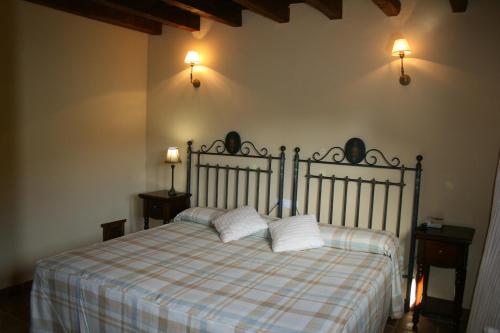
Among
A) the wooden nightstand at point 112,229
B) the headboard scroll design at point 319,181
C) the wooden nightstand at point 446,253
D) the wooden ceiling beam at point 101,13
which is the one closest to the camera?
the wooden nightstand at point 446,253

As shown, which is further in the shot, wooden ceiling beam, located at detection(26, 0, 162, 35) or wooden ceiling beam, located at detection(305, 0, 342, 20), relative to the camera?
wooden ceiling beam, located at detection(26, 0, 162, 35)

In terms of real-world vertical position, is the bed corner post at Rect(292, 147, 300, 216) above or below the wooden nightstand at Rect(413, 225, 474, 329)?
above

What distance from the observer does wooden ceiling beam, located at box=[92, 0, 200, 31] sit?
3.37 metres

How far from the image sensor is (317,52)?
143 inches

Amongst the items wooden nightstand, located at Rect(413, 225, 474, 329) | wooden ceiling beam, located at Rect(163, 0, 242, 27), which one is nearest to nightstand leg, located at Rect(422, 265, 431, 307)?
wooden nightstand, located at Rect(413, 225, 474, 329)

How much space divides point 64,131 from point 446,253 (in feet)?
10.9

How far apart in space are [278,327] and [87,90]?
304 cm

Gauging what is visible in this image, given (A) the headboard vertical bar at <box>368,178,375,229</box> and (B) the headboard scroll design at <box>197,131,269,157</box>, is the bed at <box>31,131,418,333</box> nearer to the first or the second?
(A) the headboard vertical bar at <box>368,178,375,229</box>

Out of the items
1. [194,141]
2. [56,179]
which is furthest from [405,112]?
[56,179]

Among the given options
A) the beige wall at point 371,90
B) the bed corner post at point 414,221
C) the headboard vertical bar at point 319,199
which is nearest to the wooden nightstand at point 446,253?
the bed corner post at point 414,221

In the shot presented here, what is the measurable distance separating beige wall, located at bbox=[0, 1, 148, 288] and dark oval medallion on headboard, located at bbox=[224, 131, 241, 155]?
43.9 inches

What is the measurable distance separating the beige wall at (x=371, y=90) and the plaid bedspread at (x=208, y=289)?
946 millimetres

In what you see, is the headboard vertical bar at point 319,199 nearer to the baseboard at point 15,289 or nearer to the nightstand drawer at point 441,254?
the nightstand drawer at point 441,254

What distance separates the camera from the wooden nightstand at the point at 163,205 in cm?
410
